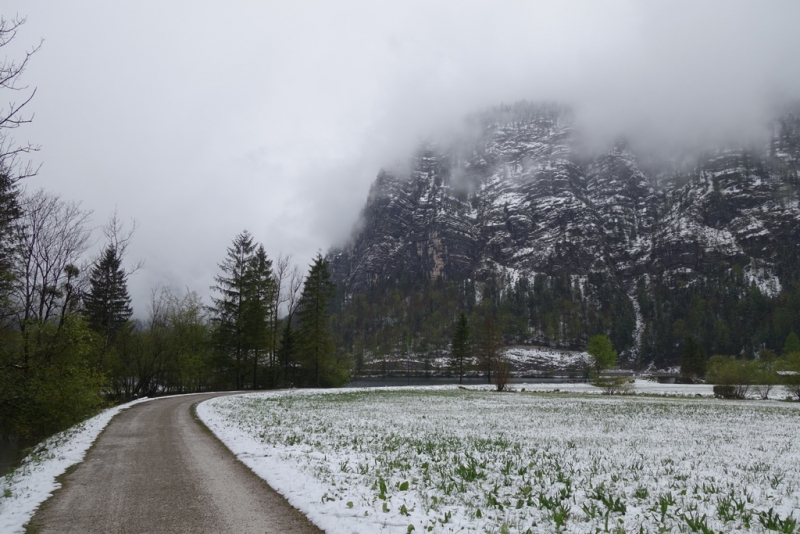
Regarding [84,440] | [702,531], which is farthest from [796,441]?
[84,440]

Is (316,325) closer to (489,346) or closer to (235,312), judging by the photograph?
(235,312)

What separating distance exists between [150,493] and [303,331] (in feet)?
142

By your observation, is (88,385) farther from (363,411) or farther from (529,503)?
(529,503)

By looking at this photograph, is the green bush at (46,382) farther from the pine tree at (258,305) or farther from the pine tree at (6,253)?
the pine tree at (258,305)

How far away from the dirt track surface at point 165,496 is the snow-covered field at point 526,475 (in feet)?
1.89

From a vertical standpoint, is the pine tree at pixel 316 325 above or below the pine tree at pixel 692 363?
above

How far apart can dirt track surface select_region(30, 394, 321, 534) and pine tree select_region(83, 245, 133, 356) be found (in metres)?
24.3

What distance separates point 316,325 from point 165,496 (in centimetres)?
4302

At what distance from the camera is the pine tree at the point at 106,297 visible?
3458cm

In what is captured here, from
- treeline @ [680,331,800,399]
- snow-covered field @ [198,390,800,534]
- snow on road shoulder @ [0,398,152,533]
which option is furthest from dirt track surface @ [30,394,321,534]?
treeline @ [680,331,800,399]

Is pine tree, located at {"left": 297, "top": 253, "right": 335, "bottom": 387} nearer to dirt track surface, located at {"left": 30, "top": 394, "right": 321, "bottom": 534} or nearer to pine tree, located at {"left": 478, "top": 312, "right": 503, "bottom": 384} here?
pine tree, located at {"left": 478, "top": 312, "right": 503, "bottom": 384}

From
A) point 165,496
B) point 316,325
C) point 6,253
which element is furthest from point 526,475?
point 316,325

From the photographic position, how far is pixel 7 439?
23.0 meters

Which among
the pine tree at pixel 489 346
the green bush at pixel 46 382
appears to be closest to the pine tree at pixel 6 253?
the green bush at pixel 46 382
